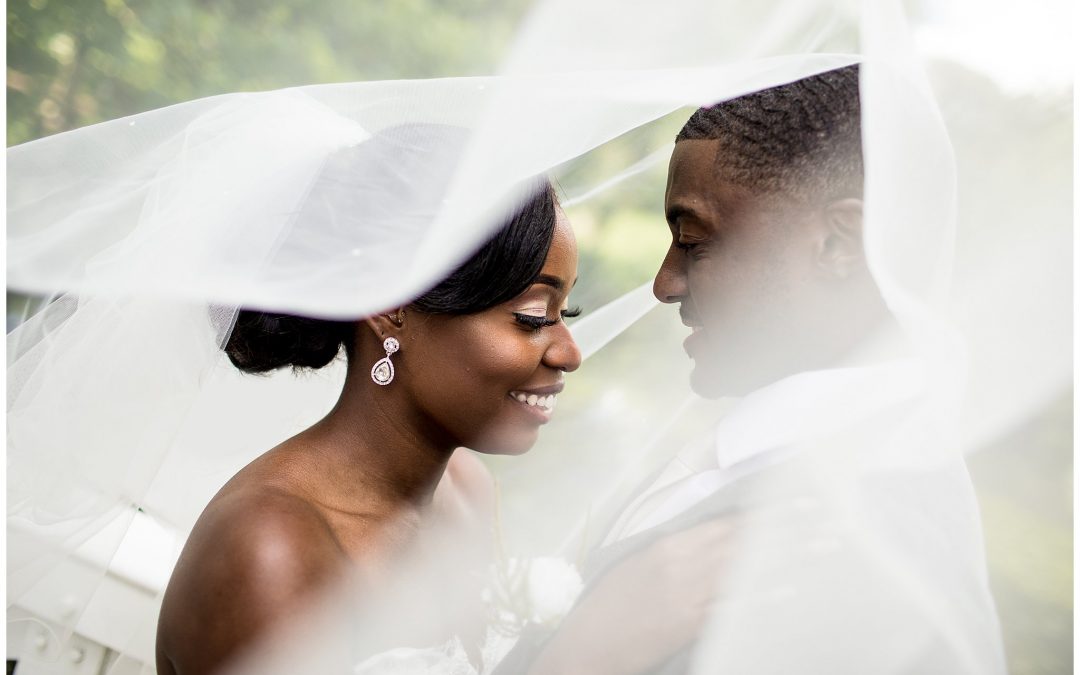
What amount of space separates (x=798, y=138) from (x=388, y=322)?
35.8 inches

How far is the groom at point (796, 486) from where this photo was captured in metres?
1.34

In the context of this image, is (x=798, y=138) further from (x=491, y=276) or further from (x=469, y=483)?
(x=469, y=483)

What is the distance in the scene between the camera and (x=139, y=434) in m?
1.78

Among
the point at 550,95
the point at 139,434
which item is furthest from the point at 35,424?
the point at 550,95

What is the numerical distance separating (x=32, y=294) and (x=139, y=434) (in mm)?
374

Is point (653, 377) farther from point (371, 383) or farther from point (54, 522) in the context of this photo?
point (54, 522)

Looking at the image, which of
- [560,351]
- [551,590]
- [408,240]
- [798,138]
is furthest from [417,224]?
[551,590]

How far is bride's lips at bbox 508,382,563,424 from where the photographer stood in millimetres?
1758

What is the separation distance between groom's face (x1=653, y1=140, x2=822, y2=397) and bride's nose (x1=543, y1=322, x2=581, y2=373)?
270mm

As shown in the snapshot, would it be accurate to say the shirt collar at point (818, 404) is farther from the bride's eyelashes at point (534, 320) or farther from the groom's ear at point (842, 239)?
the bride's eyelashes at point (534, 320)

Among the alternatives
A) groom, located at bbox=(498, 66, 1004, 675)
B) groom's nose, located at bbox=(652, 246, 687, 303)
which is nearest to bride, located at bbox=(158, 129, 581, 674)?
Answer: groom's nose, located at bbox=(652, 246, 687, 303)

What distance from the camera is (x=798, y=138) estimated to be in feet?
4.74

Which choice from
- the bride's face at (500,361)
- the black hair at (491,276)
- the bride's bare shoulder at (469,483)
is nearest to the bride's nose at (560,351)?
the bride's face at (500,361)

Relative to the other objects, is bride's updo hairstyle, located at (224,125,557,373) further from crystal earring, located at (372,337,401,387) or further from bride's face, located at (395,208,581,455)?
crystal earring, located at (372,337,401,387)
